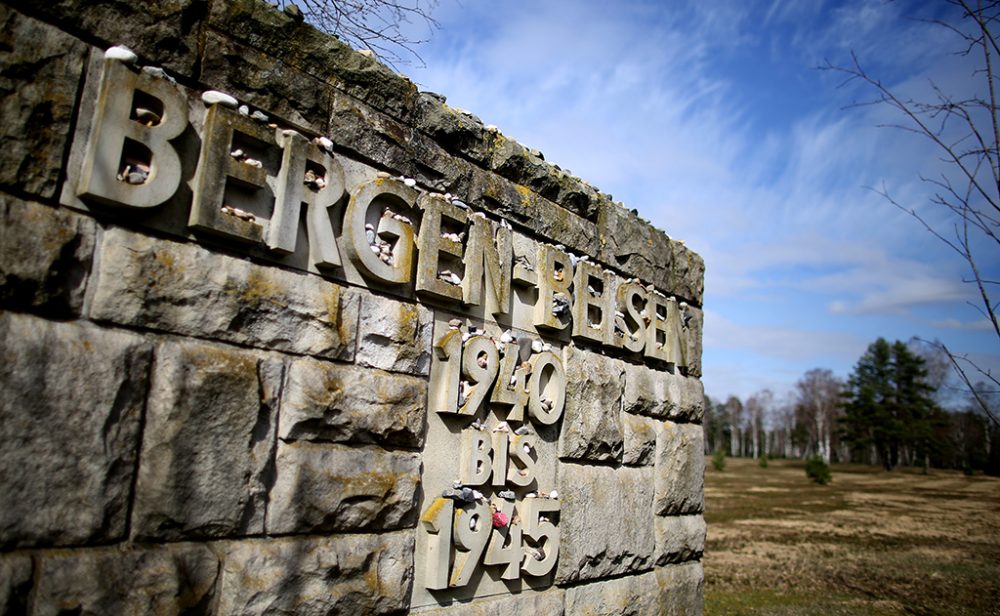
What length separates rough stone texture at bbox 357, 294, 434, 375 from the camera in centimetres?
266

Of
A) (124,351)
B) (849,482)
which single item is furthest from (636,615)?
(849,482)

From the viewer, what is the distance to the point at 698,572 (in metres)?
4.68

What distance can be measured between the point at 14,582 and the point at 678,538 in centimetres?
385

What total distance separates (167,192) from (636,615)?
3.55 metres

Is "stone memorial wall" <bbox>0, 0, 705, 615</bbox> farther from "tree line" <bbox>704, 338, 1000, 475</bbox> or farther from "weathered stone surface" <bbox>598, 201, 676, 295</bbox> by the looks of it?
"tree line" <bbox>704, 338, 1000, 475</bbox>

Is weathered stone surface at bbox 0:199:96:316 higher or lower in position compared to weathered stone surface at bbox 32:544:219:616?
higher

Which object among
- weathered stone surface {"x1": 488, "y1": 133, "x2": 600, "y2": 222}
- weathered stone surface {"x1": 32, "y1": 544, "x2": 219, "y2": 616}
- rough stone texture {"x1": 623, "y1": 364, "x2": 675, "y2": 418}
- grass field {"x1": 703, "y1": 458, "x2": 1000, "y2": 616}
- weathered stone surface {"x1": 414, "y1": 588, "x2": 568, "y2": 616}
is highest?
weathered stone surface {"x1": 488, "y1": 133, "x2": 600, "y2": 222}

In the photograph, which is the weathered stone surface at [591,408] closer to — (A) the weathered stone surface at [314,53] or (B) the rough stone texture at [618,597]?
(B) the rough stone texture at [618,597]

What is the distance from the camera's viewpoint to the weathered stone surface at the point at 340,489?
2311 millimetres

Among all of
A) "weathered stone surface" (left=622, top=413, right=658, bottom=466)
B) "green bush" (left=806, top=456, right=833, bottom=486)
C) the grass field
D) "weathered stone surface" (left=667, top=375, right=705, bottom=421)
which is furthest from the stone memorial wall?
"green bush" (left=806, top=456, right=833, bottom=486)

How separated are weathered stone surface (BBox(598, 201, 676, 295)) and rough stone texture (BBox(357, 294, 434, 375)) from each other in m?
1.65

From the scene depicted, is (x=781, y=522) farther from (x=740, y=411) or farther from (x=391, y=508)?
(x=740, y=411)

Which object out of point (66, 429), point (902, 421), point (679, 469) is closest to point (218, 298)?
point (66, 429)

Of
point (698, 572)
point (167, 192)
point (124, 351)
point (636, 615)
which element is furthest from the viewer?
point (698, 572)
